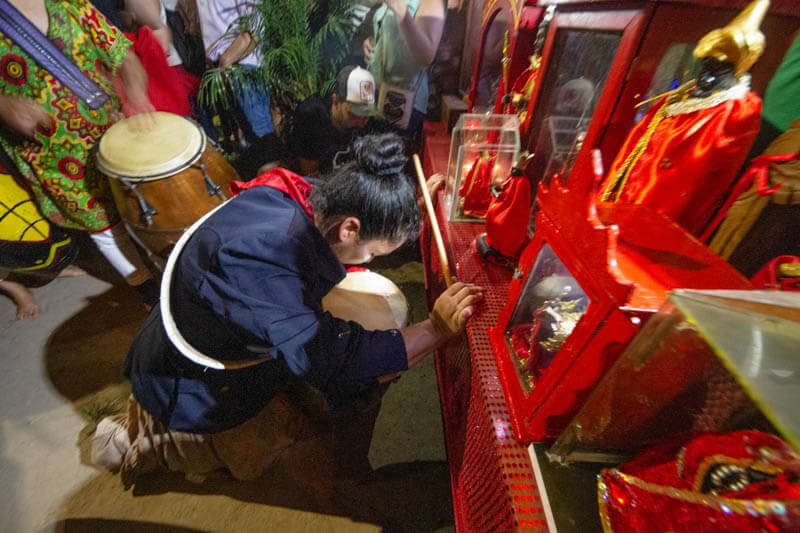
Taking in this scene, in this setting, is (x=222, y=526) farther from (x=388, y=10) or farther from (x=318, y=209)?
(x=388, y=10)

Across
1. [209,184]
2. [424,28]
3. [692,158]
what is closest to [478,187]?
[692,158]

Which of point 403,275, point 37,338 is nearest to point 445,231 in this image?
point 403,275

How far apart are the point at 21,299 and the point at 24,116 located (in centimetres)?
178

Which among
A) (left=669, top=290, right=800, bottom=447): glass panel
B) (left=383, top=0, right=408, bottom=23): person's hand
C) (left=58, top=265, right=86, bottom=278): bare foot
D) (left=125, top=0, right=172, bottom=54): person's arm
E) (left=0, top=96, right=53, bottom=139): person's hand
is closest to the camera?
(left=669, top=290, right=800, bottom=447): glass panel

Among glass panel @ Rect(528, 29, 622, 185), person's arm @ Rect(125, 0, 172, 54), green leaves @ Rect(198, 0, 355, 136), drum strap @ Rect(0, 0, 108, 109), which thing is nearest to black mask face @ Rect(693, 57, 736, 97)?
glass panel @ Rect(528, 29, 622, 185)

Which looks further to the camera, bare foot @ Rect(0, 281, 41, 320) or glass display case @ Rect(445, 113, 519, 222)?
bare foot @ Rect(0, 281, 41, 320)

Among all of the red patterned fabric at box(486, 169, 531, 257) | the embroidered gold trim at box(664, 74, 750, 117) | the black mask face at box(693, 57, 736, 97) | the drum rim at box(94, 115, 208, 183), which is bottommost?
the drum rim at box(94, 115, 208, 183)

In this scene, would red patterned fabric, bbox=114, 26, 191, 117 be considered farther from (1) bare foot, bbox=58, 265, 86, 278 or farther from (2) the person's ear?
(2) the person's ear

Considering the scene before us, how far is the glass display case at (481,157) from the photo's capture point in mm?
1879

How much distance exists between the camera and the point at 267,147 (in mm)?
4391

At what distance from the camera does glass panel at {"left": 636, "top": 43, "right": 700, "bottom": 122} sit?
1.16m

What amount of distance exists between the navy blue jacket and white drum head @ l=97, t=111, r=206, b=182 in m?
1.28

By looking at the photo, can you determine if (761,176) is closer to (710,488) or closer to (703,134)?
(703,134)

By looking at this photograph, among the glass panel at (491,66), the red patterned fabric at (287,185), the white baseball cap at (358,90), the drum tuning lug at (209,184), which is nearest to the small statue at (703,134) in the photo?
the red patterned fabric at (287,185)
